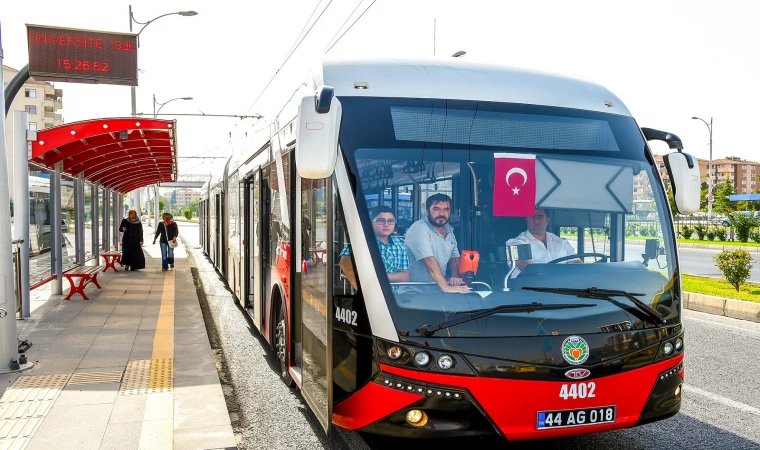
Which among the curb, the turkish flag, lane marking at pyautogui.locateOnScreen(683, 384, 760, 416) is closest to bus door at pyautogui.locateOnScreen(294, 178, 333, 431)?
the turkish flag

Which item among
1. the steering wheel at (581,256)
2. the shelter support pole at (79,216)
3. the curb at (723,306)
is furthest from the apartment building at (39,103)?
the steering wheel at (581,256)

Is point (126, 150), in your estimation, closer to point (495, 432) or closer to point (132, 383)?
point (132, 383)

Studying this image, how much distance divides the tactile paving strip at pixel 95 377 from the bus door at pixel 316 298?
2.10 metres

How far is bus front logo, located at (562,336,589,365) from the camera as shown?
3.94 m

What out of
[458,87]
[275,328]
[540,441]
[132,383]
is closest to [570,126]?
[458,87]

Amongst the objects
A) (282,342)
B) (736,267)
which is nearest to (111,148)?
(282,342)

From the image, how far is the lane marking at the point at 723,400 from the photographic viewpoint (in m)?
5.66

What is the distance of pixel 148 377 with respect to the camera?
21.4ft

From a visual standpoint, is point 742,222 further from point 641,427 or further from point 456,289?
point 456,289

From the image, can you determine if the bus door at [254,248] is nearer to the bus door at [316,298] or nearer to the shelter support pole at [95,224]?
the bus door at [316,298]

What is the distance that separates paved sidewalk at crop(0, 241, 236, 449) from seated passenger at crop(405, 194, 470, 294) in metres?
1.89

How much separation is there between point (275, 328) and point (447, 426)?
130 inches

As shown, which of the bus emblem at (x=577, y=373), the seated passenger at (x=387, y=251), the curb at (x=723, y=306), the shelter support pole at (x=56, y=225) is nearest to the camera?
the bus emblem at (x=577, y=373)

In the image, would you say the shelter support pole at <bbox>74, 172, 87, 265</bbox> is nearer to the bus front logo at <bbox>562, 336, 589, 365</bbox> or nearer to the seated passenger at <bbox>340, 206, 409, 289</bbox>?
the seated passenger at <bbox>340, 206, 409, 289</bbox>
